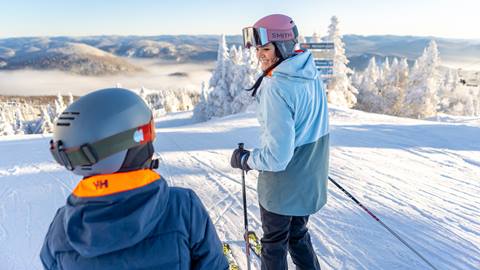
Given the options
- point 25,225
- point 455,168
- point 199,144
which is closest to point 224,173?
point 199,144

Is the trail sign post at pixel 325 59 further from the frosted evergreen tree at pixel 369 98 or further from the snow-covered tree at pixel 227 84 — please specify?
the frosted evergreen tree at pixel 369 98

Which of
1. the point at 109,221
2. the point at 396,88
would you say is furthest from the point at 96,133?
the point at 396,88

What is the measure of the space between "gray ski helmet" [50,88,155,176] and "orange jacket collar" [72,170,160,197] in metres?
0.03

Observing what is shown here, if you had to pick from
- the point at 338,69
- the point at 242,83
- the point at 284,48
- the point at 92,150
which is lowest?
the point at 242,83

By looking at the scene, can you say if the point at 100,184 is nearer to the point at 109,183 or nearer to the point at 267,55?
the point at 109,183

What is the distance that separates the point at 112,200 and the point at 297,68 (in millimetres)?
1538

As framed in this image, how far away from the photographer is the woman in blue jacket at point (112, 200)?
1.26m

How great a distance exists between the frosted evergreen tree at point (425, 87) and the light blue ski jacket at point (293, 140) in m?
36.8

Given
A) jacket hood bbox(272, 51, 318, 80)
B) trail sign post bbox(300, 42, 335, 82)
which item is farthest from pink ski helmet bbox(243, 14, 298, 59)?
trail sign post bbox(300, 42, 335, 82)

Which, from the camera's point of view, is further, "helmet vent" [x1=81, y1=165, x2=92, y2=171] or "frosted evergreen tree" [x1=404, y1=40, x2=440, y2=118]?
"frosted evergreen tree" [x1=404, y1=40, x2=440, y2=118]

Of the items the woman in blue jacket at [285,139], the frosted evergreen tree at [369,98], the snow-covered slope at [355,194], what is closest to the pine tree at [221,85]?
the frosted evergreen tree at [369,98]

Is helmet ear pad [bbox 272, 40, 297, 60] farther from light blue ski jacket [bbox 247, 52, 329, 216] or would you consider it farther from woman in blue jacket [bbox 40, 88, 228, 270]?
woman in blue jacket [bbox 40, 88, 228, 270]

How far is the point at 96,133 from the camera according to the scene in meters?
1.29

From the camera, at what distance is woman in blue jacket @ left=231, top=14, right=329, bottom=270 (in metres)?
2.23
